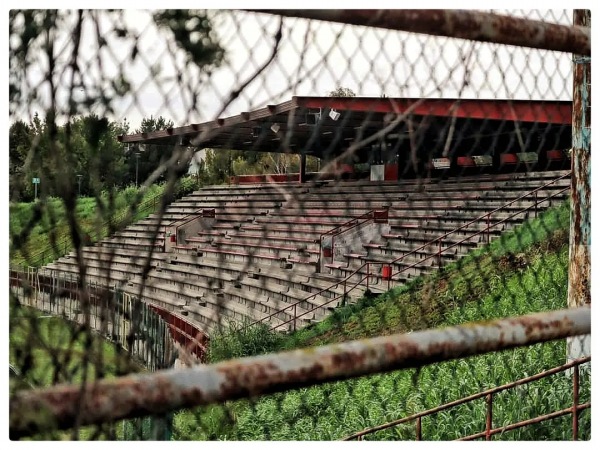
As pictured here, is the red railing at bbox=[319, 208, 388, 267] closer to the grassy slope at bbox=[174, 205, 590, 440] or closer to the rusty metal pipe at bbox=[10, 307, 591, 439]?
the grassy slope at bbox=[174, 205, 590, 440]

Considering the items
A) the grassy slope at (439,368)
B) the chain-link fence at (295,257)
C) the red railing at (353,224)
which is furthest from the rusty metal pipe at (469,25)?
the red railing at (353,224)

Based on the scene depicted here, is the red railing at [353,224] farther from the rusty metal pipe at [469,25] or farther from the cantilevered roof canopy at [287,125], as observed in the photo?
the rusty metal pipe at [469,25]

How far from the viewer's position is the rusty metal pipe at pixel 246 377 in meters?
0.37

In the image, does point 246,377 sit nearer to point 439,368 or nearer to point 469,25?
point 469,25

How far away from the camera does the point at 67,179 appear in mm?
465

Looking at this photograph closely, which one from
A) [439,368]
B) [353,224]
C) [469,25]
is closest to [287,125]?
[469,25]

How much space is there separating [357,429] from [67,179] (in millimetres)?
2013

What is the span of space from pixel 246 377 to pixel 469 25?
1.20 feet

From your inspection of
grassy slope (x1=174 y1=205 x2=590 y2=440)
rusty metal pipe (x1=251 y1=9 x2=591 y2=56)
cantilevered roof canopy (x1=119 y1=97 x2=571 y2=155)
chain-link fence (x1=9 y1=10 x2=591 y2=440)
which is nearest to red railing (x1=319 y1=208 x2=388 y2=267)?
chain-link fence (x1=9 y1=10 x2=591 y2=440)

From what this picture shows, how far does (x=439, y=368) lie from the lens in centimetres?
258

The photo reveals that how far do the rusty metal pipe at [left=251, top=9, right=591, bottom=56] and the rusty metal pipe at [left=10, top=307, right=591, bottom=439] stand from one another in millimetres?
259

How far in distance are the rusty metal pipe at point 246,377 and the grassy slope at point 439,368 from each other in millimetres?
313
